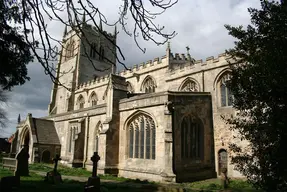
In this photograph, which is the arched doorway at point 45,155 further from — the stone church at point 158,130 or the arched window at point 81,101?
the arched window at point 81,101

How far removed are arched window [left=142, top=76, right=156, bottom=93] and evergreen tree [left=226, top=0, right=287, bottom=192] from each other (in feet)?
57.5

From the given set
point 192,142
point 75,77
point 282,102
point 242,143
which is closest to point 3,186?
point 282,102

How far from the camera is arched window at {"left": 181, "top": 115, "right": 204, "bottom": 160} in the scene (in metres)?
14.7

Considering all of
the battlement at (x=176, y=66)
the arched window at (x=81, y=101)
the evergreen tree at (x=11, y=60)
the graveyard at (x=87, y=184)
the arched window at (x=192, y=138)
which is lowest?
Answer: the graveyard at (x=87, y=184)

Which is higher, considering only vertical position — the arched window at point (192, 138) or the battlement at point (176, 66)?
the battlement at point (176, 66)

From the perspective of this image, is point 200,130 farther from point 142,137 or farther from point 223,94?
point 142,137

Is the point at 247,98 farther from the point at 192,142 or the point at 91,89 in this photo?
the point at 91,89

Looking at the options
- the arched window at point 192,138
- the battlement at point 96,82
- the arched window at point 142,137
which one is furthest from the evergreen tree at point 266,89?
the battlement at point 96,82

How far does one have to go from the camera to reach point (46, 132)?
23.9 meters

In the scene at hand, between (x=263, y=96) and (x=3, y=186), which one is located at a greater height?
(x=263, y=96)

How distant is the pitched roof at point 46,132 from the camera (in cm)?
2308

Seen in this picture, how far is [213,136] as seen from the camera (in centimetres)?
1698

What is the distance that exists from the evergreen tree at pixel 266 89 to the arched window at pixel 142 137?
307 inches

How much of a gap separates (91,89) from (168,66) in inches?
499
